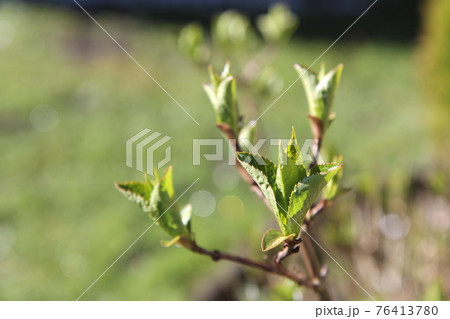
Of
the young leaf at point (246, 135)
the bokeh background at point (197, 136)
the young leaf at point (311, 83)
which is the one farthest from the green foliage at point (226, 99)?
the bokeh background at point (197, 136)

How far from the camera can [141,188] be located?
85 centimetres

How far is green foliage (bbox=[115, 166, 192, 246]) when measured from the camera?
834mm

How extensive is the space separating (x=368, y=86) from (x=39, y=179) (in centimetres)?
276

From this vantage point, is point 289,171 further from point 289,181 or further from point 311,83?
point 311,83

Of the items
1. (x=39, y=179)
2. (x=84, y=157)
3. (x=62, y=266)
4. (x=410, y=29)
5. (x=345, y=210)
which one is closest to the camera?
(x=345, y=210)

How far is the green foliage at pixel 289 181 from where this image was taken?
0.72 metres

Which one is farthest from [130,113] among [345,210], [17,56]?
[345,210]

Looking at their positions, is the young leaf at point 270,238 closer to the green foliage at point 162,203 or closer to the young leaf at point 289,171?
the young leaf at point 289,171

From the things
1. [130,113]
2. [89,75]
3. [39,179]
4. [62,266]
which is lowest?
[62,266]

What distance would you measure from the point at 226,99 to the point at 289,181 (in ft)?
0.68

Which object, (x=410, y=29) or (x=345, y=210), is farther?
(x=410, y=29)

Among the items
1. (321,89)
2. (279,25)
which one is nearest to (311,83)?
(321,89)

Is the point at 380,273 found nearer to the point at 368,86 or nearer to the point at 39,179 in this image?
the point at 39,179

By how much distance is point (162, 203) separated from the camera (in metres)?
0.83
